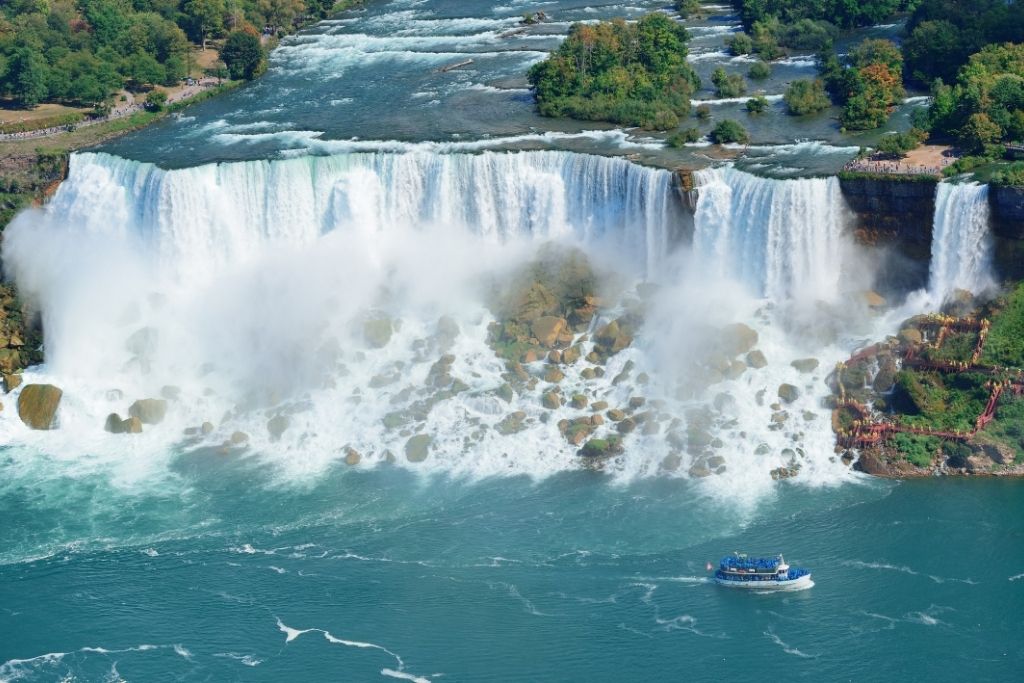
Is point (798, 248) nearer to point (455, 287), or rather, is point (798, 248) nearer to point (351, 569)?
point (455, 287)

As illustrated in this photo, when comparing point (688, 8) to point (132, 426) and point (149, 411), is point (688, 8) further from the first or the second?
point (132, 426)

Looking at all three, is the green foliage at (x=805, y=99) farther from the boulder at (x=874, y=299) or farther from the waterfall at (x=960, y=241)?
the boulder at (x=874, y=299)

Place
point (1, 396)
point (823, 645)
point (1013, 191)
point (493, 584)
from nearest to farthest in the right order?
point (823, 645), point (493, 584), point (1013, 191), point (1, 396)

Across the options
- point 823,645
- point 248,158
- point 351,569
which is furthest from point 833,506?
point 248,158

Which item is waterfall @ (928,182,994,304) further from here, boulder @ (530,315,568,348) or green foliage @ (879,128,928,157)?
boulder @ (530,315,568,348)

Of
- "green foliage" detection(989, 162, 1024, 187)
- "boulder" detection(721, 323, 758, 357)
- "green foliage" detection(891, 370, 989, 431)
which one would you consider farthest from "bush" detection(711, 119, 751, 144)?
"green foliage" detection(891, 370, 989, 431)

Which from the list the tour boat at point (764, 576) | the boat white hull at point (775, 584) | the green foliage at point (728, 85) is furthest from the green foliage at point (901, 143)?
the boat white hull at point (775, 584)
